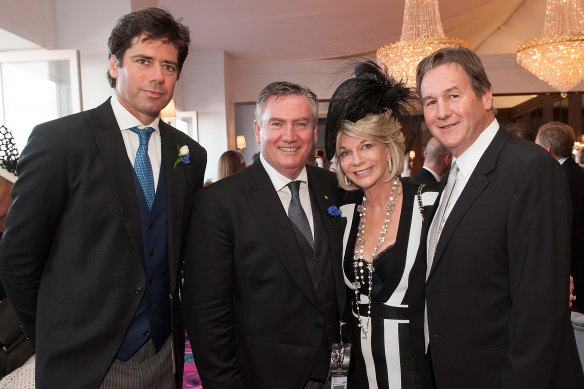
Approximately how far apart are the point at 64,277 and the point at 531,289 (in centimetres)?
150

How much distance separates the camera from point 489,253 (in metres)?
1.53

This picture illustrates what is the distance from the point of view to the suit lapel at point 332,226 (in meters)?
1.96

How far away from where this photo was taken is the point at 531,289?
144 cm

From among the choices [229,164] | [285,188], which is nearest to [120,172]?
[285,188]

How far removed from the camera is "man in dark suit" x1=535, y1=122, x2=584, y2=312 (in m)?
4.24

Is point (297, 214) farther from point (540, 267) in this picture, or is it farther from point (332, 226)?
point (540, 267)

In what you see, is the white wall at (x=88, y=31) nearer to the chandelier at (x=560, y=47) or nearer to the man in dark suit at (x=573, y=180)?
the man in dark suit at (x=573, y=180)

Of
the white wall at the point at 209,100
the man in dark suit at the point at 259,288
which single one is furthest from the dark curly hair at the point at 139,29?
the white wall at the point at 209,100

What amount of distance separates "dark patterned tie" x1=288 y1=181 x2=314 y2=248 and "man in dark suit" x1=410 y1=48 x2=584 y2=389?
460 millimetres

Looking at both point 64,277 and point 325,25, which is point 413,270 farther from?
point 325,25

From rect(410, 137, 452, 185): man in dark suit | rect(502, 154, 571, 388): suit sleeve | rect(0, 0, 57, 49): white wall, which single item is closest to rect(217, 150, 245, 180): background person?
rect(410, 137, 452, 185): man in dark suit

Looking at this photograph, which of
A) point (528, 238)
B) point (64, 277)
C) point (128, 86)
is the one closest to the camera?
point (528, 238)

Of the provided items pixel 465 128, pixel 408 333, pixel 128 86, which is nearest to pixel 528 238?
pixel 465 128

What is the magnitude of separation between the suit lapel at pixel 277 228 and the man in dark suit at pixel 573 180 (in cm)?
330
